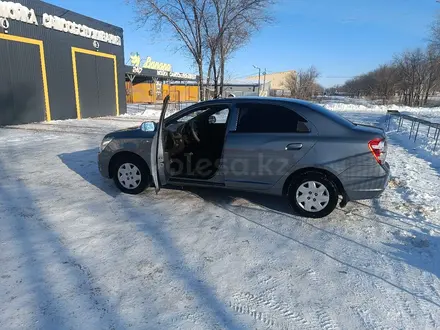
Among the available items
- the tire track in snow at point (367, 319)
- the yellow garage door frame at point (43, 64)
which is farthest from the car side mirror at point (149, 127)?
the yellow garage door frame at point (43, 64)

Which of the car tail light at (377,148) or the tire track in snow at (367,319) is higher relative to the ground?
the car tail light at (377,148)

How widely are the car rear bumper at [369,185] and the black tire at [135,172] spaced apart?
3.01 m

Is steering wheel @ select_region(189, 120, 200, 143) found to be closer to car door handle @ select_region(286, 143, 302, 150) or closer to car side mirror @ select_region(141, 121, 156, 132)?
car side mirror @ select_region(141, 121, 156, 132)

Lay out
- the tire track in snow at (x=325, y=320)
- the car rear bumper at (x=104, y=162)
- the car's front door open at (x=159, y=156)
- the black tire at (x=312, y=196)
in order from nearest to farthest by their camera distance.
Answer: the tire track in snow at (x=325, y=320) < the black tire at (x=312, y=196) < the car's front door open at (x=159, y=156) < the car rear bumper at (x=104, y=162)

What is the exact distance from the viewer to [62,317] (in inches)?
94.2

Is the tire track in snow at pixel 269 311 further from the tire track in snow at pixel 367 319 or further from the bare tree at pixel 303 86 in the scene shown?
the bare tree at pixel 303 86

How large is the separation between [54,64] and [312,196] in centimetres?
1716

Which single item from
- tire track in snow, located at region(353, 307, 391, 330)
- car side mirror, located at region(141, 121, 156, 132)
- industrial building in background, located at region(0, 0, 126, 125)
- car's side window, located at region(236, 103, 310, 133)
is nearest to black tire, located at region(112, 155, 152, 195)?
car side mirror, located at region(141, 121, 156, 132)

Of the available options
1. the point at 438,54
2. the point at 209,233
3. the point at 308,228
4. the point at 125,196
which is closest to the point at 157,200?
the point at 125,196

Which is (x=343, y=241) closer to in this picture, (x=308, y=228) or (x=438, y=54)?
(x=308, y=228)

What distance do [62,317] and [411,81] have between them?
59.0 meters

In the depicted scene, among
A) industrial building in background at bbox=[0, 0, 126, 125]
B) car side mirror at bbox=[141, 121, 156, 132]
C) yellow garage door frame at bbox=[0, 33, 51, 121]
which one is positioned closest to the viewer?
car side mirror at bbox=[141, 121, 156, 132]

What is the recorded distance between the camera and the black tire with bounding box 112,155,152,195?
16.5 feet

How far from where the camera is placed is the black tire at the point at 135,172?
16.5ft
